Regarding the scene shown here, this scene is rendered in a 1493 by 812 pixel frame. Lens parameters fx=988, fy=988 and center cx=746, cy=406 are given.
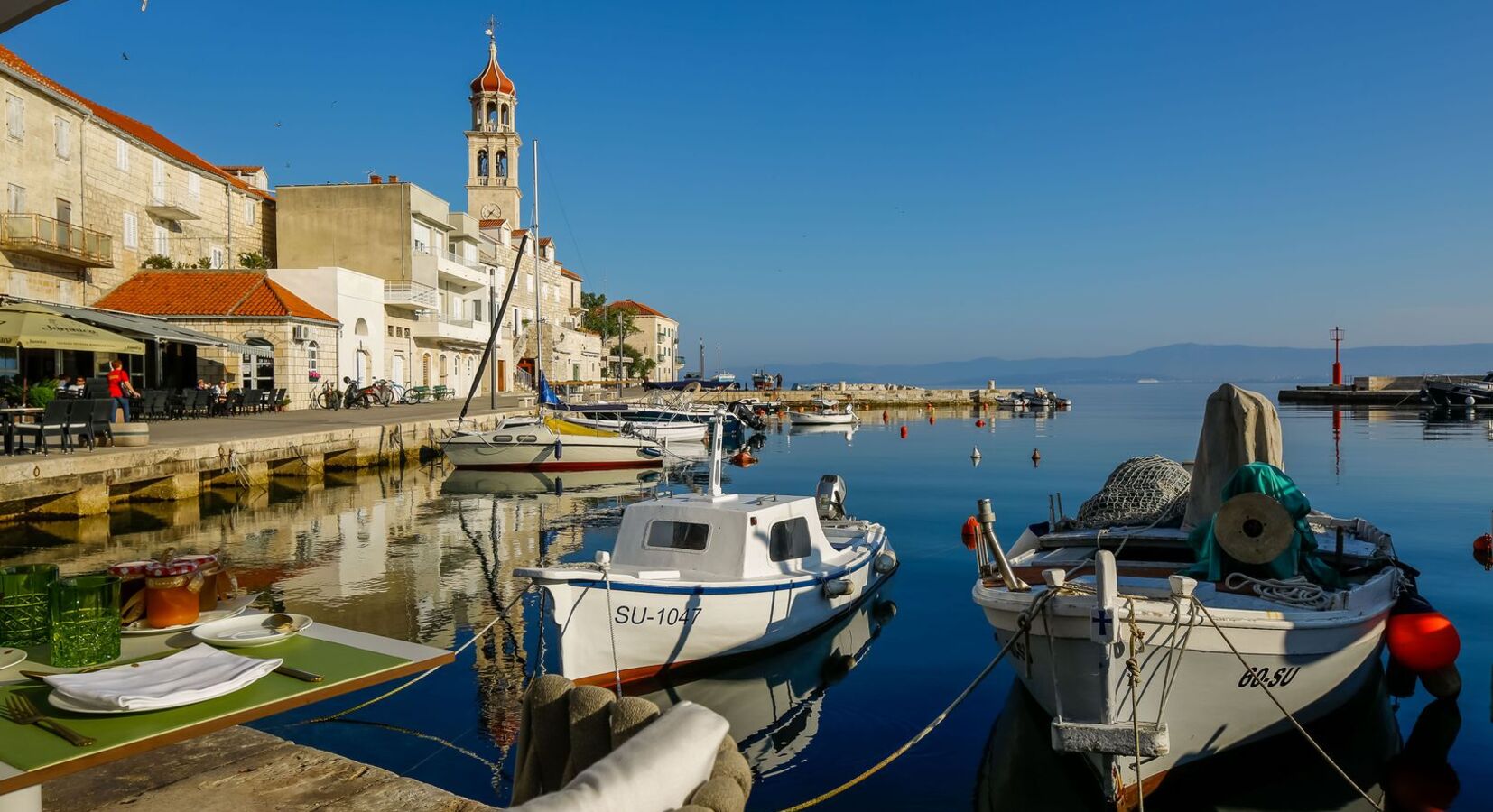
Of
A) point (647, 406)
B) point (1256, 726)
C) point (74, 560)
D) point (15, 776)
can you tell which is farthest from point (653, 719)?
point (647, 406)

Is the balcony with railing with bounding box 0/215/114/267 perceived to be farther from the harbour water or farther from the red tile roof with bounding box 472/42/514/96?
the red tile roof with bounding box 472/42/514/96

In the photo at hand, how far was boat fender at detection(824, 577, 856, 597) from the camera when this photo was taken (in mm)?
12594

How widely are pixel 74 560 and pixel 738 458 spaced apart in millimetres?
27158

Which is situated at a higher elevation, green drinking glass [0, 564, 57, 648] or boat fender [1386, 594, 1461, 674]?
green drinking glass [0, 564, 57, 648]

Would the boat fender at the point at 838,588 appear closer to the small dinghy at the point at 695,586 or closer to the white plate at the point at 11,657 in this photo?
the small dinghy at the point at 695,586

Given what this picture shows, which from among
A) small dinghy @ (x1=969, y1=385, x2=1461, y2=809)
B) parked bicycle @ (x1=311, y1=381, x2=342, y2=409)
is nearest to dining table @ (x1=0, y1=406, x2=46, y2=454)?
parked bicycle @ (x1=311, y1=381, x2=342, y2=409)

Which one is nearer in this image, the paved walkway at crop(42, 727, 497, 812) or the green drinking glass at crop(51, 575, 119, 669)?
the green drinking glass at crop(51, 575, 119, 669)

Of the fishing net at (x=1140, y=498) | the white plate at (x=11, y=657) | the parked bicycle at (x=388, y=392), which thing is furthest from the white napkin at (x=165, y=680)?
the parked bicycle at (x=388, y=392)

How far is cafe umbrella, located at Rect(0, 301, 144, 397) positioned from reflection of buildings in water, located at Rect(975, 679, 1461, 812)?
21763mm

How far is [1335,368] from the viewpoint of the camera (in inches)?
3620

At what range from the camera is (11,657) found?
130 inches

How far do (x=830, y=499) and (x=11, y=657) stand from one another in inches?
592

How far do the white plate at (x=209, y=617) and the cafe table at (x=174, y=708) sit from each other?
3 centimetres

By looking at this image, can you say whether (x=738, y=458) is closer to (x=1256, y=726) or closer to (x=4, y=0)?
(x=1256, y=726)
